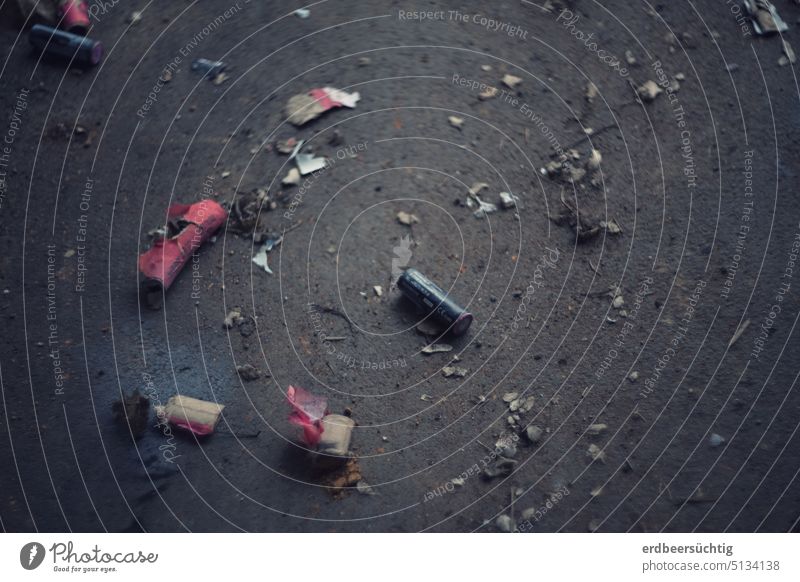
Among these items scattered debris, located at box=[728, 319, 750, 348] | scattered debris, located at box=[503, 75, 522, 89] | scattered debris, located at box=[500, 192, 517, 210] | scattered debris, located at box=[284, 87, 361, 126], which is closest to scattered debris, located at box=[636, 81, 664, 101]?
scattered debris, located at box=[503, 75, 522, 89]

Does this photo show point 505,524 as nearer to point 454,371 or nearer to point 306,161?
point 454,371

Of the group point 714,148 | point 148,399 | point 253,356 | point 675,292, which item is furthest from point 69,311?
point 714,148

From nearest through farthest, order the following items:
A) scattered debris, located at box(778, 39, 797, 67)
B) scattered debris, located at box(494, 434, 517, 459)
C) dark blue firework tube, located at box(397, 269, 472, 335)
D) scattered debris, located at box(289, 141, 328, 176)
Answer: scattered debris, located at box(494, 434, 517, 459)
dark blue firework tube, located at box(397, 269, 472, 335)
scattered debris, located at box(289, 141, 328, 176)
scattered debris, located at box(778, 39, 797, 67)

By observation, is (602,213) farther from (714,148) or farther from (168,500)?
(168,500)

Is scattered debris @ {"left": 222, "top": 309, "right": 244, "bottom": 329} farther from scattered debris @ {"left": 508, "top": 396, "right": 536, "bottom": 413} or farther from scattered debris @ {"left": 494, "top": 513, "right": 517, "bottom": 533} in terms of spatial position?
scattered debris @ {"left": 494, "top": 513, "right": 517, "bottom": 533}

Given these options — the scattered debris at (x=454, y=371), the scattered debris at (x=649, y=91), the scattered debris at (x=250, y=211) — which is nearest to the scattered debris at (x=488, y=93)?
the scattered debris at (x=649, y=91)

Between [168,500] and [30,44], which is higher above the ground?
[30,44]
